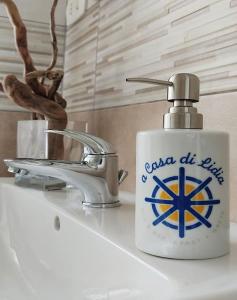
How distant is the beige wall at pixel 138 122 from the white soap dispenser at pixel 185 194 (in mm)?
159

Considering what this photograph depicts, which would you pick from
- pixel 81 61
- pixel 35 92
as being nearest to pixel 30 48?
pixel 81 61

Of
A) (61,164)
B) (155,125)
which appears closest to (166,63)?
(155,125)

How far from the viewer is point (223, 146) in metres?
0.30

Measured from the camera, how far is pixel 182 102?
1.05 feet

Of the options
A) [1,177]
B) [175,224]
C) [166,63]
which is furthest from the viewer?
[1,177]

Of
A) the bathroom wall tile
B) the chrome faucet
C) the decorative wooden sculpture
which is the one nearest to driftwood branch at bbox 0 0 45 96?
the decorative wooden sculpture

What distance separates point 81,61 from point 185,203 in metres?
0.74

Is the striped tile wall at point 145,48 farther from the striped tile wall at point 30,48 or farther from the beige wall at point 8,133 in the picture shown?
the beige wall at point 8,133

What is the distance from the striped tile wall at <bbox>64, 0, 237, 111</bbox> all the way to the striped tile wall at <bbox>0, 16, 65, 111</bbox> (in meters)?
0.05

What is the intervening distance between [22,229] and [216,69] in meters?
0.42

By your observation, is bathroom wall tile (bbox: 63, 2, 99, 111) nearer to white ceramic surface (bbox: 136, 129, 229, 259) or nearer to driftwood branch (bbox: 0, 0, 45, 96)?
driftwood branch (bbox: 0, 0, 45, 96)

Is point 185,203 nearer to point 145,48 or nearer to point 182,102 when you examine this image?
point 182,102

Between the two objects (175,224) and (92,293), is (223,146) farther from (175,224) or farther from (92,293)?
(92,293)

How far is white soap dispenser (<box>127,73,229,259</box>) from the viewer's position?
0.29 metres
